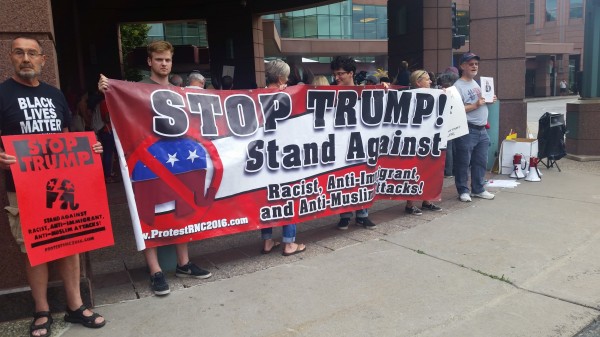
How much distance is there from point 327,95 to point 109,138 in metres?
5.50

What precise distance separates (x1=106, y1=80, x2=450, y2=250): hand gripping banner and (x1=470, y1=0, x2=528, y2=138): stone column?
13.8 ft

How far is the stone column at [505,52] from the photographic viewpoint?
9.29 m

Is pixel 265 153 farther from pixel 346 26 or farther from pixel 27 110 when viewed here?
pixel 346 26

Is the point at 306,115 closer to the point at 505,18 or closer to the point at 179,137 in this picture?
the point at 179,137

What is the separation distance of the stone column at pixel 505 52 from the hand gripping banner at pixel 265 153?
13.8 ft

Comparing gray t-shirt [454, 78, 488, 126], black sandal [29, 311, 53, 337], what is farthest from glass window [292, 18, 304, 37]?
black sandal [29, 311, 53, 337]

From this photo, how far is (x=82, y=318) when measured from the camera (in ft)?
11.1

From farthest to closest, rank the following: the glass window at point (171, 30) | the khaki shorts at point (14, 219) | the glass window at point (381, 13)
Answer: the glass window at point (381, 13)
the glass window at point (171, 30)
the khaki shorts at point (14, 219)

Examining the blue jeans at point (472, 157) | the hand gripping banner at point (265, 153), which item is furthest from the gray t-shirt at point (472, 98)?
the hand gripping banner at point (265, 153)

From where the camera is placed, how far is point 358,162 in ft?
17.2

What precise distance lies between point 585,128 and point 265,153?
25.7ft

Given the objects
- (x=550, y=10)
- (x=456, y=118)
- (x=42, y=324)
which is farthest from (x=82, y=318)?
(x=550, y=10)

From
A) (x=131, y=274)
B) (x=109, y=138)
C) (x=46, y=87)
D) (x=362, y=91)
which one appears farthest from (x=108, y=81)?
(x=109, y=138)

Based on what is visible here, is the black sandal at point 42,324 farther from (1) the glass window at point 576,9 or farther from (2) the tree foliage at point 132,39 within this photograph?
(1) the glass window at point 576,9
